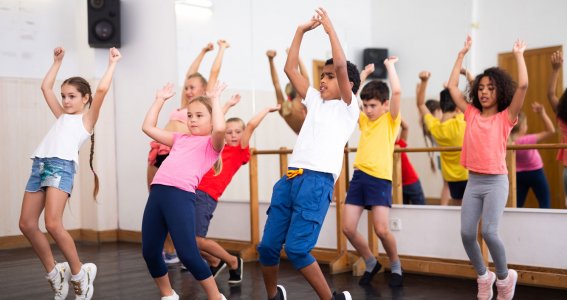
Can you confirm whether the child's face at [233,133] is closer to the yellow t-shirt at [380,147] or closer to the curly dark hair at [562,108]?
the yellow t-shirt at [380,147]

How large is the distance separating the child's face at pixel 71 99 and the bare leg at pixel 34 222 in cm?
50

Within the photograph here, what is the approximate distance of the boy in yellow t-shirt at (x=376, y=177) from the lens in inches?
177

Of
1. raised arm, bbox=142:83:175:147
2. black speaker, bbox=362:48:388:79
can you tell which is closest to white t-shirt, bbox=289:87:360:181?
raised arm, bbox=142:83:175:147

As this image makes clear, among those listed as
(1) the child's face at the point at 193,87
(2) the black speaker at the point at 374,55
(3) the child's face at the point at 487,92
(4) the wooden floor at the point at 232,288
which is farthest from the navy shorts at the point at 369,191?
(2) the black speaker at the point at 374,55

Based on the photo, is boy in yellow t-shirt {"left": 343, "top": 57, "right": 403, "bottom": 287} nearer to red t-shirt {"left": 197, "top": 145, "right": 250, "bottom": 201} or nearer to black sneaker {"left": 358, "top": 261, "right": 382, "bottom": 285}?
black sneaker {"left": 358, "top": 261, "right": 382, "bottom": 285}

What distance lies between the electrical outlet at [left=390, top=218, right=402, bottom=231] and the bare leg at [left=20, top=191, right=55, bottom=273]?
2.30m

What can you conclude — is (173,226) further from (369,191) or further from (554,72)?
(554,72)

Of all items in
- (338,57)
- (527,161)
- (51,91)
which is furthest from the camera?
(527,161)

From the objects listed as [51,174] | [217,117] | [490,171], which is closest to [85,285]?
[51,174]

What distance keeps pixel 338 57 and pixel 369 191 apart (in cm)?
153

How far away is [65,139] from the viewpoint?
3980 mm

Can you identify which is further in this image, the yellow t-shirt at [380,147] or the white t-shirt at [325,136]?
the yellow t-shirt at [380,147]

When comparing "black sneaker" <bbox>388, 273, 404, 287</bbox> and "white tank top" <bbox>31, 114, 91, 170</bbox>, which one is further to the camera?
"black sneaker" <bbox>388, 273, 404, 287</bbox>

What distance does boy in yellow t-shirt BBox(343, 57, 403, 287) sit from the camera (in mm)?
4504
